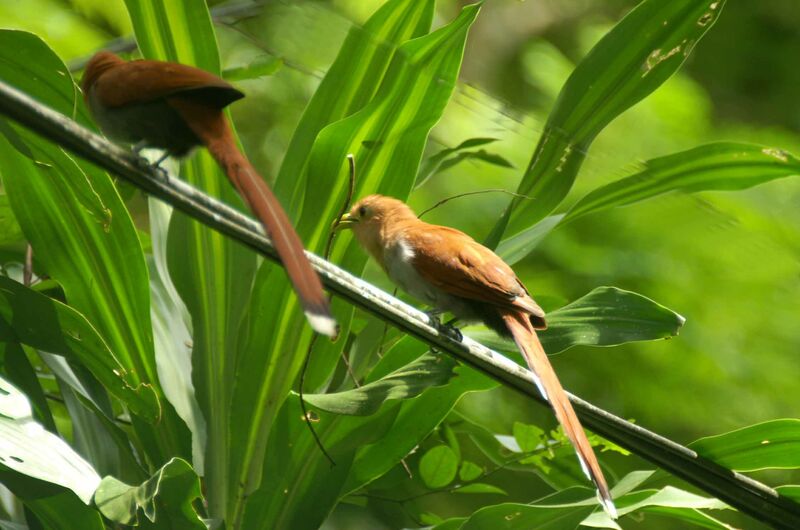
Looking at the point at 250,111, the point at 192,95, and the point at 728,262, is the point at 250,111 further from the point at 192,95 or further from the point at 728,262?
the point at 192,95

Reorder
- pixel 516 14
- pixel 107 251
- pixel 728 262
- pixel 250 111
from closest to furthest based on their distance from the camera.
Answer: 1. pixel 107 251
2. pixel 728 262
3. pixel 250 111
4. pixel 516 14

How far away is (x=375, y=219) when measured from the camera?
→ 2438 millimetres

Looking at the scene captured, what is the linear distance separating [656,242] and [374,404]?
6.42ft

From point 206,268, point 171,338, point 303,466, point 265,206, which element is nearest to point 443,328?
point 303,466

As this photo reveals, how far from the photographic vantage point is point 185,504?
193 cm

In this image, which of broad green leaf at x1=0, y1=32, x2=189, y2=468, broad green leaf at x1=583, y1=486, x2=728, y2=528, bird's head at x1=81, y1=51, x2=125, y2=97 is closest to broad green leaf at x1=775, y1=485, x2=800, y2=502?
broad green leaf at x1=583, y1=486, x2=728, y2=528

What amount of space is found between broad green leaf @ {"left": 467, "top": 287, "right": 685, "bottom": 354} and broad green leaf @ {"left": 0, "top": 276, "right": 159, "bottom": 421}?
871 millimetres

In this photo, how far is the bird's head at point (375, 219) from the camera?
7.97 feet

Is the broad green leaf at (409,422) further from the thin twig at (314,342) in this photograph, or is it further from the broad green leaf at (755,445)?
A: the broad green leaf at (755,445)

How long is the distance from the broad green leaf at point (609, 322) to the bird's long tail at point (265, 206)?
92 centimetres

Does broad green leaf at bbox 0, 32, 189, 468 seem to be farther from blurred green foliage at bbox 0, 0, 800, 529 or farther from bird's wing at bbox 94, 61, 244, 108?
blurred green foliage at bbox 0, 0, 800, 529

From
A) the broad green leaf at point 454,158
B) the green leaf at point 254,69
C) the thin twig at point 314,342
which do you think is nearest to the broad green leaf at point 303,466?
the thin twig at point 314,342

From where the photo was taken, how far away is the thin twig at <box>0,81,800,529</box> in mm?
1181

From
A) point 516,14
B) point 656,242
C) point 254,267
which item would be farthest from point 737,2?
point 254,267
